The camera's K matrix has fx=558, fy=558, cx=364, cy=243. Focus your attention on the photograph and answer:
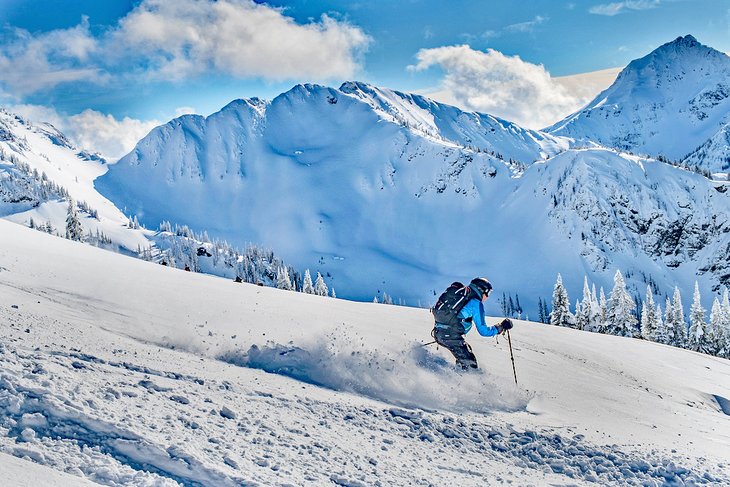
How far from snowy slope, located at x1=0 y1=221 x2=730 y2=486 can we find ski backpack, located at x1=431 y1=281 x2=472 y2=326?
87 centimetres

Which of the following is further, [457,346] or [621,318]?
[621,318]

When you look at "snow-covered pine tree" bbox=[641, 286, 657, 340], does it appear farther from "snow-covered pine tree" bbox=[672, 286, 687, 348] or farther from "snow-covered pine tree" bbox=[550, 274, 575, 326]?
"snow-covered pine tree" bbox=[550, 274, 575, 326]

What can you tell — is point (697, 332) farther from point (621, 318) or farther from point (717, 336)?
point (621, 318)

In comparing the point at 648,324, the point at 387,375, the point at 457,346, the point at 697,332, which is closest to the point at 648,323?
the point at 648,324

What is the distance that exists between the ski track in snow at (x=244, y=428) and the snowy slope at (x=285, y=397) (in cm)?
3

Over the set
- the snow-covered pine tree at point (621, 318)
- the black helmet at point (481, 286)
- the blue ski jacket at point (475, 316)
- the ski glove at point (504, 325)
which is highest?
the black helmet at point (481, 286)

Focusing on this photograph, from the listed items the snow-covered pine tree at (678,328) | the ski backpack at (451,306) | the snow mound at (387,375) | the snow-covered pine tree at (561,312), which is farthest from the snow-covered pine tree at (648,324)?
the snow mound at (387,375)

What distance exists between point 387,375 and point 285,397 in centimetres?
296

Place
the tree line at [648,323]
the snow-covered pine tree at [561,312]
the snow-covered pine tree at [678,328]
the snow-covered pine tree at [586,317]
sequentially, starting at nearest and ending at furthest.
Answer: the tree line at [648,323] < the snow-covered pine tree at [586,317] < the snow-covered pine tree at [561,312] < the snow-covered pine tree at [678,328]

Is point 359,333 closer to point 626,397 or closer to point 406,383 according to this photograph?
point 406,383

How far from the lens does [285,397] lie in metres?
10.7

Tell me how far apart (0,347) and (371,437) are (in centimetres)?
673

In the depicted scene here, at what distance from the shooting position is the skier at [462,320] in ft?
46.9

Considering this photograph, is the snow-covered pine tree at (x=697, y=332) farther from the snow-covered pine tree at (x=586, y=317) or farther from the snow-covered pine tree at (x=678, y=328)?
the snow-covered pine tree at (x=586, y=317)
